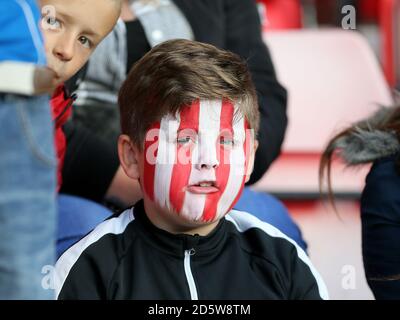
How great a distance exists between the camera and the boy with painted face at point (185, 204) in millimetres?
935

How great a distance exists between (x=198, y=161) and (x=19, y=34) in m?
0.27

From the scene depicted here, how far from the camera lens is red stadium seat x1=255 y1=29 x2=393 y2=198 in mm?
1894

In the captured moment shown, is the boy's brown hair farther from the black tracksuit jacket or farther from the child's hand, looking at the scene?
the child's hand

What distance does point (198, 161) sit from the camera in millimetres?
919

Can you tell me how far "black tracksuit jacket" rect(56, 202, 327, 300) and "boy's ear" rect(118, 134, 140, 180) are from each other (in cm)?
5

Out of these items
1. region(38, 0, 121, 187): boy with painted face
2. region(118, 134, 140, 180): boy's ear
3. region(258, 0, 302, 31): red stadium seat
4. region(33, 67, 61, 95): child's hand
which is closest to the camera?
region(33, 67, 61, 95): child's hand

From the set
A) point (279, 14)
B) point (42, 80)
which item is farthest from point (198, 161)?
point (279, 14)

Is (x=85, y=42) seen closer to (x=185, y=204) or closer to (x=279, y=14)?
(x=185, y=204)

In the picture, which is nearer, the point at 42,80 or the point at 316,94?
the point at 42,80

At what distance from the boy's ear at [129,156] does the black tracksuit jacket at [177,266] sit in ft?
0.17

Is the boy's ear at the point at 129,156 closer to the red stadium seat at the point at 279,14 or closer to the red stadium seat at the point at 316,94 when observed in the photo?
the red stadium seat at the point at 316,94

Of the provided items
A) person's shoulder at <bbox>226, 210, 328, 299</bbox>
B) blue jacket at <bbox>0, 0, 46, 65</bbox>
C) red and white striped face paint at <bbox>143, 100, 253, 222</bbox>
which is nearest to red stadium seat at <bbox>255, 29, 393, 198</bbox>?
person's shoulder at <bbox>226, 210, 328, 299</bbox>

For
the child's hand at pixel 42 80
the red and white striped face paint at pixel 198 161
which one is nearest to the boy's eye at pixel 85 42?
the red and white striped face paint at pixel 198 161

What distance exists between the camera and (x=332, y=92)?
202 cm
